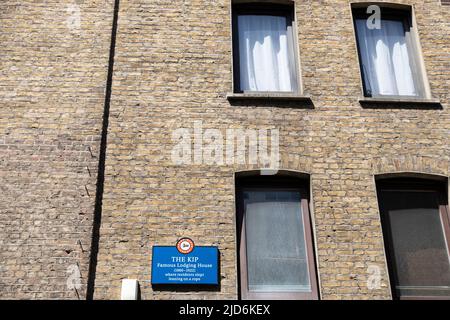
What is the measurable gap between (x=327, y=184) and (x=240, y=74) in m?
2.45

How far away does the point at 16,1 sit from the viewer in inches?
320

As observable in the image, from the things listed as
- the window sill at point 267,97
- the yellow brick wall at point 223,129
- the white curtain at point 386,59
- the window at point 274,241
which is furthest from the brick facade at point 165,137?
the white curtain at point 386,59

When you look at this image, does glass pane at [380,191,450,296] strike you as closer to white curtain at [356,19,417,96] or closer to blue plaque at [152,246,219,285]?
white curtain at [356,19,417,96]

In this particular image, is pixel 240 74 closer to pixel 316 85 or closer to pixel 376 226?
pixel 316 85

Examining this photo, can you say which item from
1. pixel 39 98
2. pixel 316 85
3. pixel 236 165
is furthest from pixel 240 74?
Result: pixel 39 98

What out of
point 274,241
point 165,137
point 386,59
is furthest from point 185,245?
point 386,59

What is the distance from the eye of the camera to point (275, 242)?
22.3 ft

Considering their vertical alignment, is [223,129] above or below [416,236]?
above

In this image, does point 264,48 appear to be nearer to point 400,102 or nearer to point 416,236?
point 400,102

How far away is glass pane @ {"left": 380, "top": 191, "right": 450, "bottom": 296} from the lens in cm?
658

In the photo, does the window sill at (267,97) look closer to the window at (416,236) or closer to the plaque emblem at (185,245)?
the window at (416,236)

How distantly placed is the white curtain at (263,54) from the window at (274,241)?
182 centimetres

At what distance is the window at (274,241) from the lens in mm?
6488

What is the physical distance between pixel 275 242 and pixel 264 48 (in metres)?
3.49
